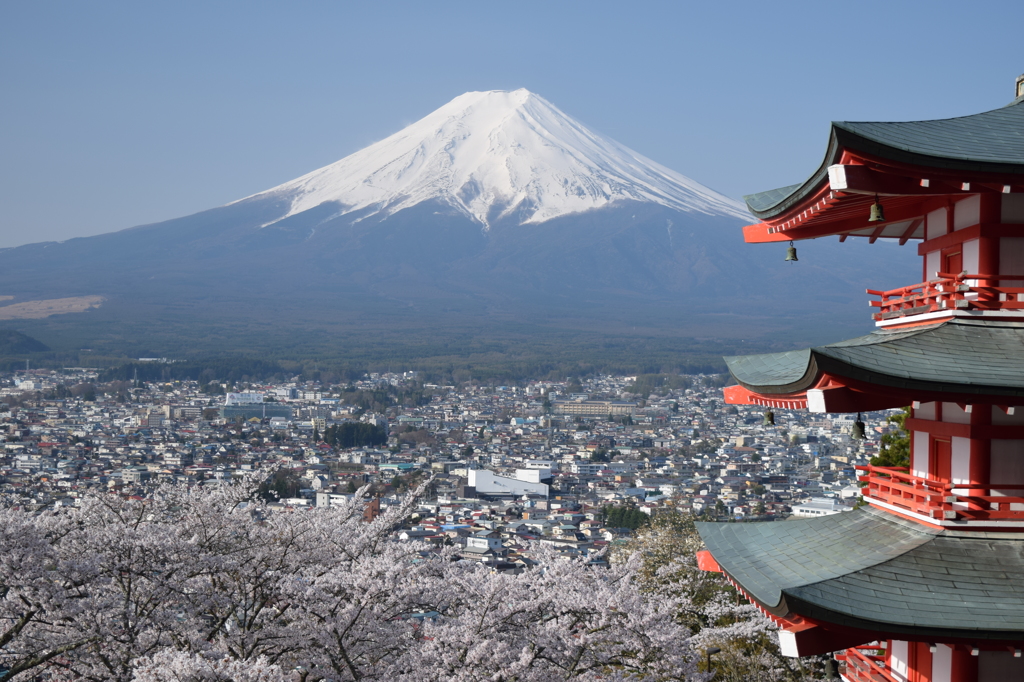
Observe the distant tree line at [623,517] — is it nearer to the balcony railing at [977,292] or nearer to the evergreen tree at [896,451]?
the evergreen tree at [896,451]

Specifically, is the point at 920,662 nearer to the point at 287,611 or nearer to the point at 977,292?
the point at 977,292

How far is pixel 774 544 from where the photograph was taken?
6496 millimetres

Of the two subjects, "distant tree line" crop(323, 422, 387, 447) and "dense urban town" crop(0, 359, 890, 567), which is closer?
"dense urban town" crop(0, 359, 890, 567)

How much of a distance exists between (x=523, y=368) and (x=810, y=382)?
114258mm

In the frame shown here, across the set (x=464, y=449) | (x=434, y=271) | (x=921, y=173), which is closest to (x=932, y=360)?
(x=921, y=173)

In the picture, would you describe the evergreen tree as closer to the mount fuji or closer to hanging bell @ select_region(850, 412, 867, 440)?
hanging bell @ select_region(850, 412, 867, 440)

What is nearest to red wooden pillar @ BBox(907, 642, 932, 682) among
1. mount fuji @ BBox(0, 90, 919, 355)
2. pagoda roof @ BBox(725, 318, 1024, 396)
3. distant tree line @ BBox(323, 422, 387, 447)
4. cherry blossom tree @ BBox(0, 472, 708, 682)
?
pagoda roof @ BBox(725, 318, 1024, 396)

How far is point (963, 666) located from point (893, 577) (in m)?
0.59

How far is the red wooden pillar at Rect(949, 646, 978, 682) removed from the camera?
550 cm

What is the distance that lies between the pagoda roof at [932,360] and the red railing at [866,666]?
1.85m

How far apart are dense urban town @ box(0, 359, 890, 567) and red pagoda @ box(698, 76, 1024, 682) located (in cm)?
1325

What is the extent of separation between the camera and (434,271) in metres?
173

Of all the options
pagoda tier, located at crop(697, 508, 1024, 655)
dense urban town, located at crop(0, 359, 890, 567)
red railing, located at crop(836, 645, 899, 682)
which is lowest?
dense urban town, located at crop(0, 359, 890, 567)

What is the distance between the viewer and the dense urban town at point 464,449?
40906mm
